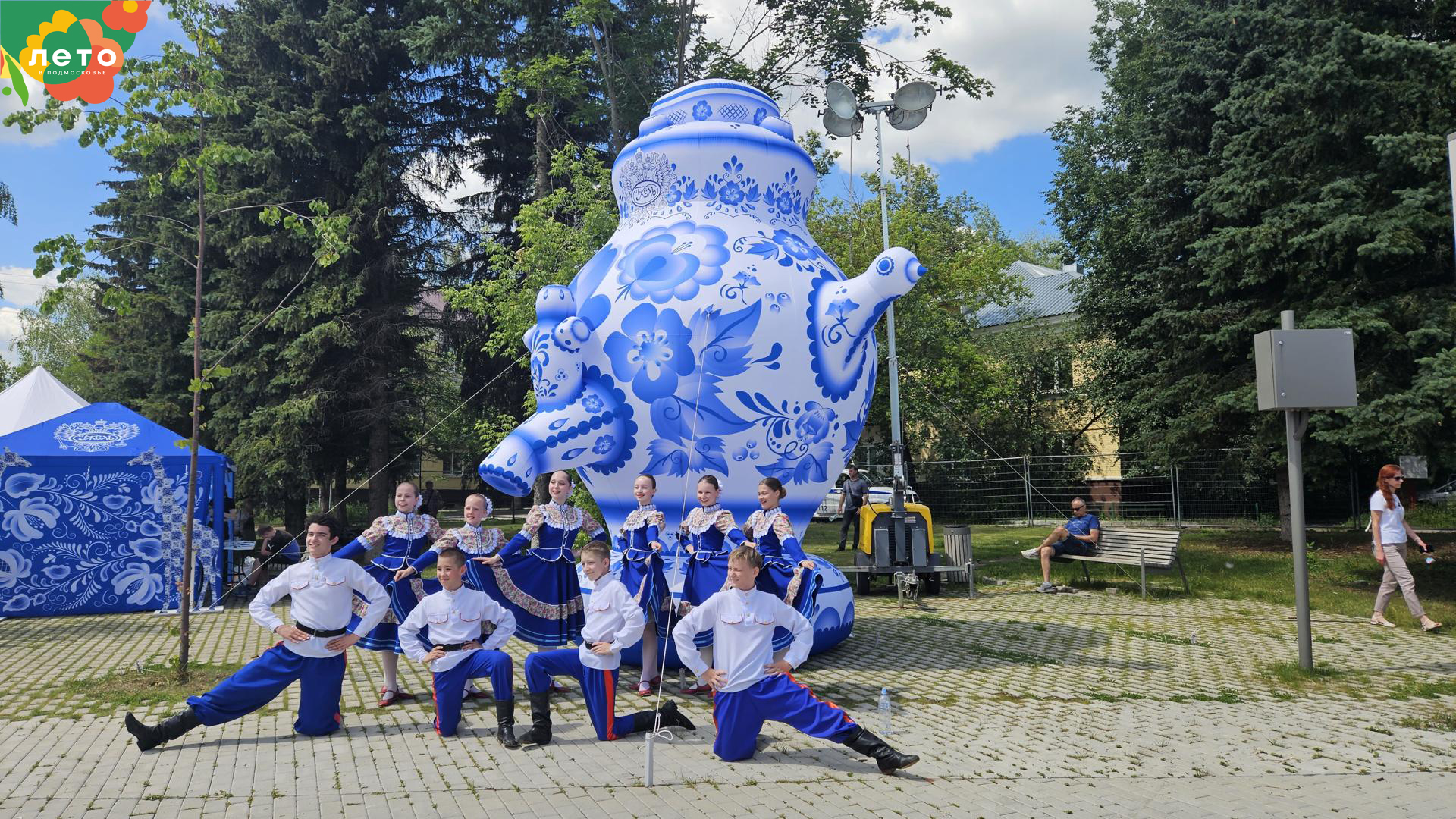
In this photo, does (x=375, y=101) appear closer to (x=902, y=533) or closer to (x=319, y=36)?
(x=319, y=36)

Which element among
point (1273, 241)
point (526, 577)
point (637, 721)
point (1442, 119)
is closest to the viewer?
point (637, 721)

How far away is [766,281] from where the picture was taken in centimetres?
714

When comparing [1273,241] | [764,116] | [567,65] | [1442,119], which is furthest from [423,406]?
[1442,119]

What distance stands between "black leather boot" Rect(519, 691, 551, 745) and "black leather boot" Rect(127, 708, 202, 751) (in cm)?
172

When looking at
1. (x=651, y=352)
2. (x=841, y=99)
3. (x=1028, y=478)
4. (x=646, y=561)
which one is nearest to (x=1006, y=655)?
(x=646, y=561)

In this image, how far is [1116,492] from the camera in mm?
25219

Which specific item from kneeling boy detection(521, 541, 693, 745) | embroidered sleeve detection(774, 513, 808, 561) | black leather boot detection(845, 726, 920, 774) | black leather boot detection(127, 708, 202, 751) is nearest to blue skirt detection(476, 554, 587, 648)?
kneeling boy detection(521, 541, 693, 745)

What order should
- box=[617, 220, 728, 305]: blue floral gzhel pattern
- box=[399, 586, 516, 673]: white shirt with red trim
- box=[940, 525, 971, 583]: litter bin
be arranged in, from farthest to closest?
box=[940, 525, 971, 583]: litter bin → box=[617, 220, 728, 305]: blue floral gzhel pattern → box=[399, 586, 516, 673]: white shirt with red trim

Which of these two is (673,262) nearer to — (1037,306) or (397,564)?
(397,564)

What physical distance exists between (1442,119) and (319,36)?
18.0m

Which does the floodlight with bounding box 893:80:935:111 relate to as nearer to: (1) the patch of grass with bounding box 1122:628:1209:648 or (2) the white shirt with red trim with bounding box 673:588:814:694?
(1) the patch of grass with bounding box 1122:628:1209:648

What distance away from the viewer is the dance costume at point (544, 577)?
6.93 metres

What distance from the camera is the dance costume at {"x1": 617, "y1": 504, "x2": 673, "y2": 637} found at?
266 inches

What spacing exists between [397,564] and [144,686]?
216 centimetres
